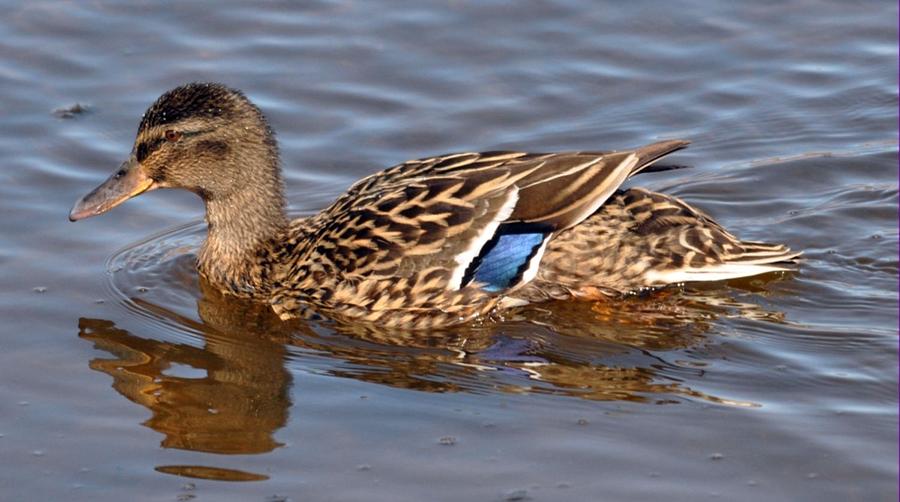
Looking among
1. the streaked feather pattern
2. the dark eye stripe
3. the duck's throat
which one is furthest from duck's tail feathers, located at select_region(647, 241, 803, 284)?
the dark eye stripe

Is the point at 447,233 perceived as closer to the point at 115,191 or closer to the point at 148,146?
the point at 148,146

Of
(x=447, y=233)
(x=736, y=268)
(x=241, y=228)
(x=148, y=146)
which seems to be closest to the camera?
(x=447, y=233)

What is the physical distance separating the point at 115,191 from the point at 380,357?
2343 millimetres

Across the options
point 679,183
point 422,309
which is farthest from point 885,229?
point 422,309

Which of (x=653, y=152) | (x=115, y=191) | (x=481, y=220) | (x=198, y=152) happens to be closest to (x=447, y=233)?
(x=481, y=220)

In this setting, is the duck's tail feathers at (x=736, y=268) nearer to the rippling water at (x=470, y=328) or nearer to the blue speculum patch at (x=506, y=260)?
the rippling water at (x=470, y=328)

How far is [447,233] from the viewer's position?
9.61 metres

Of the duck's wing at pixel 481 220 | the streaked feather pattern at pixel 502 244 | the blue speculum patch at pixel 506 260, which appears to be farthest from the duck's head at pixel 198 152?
the blue speculum patch at pixel 506 260

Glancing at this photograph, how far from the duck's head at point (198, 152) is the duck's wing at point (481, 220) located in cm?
97

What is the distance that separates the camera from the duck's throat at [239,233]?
1030 centimetres

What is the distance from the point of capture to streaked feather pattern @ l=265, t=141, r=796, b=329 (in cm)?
962

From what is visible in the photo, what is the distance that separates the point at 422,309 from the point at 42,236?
9.21 ft

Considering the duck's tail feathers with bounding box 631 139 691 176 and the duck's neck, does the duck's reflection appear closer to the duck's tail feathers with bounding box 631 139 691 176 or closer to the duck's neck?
the duck's neck

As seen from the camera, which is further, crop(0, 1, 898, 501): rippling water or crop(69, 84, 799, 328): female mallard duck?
crop(69, 84, 799, 328): female mallard duck
